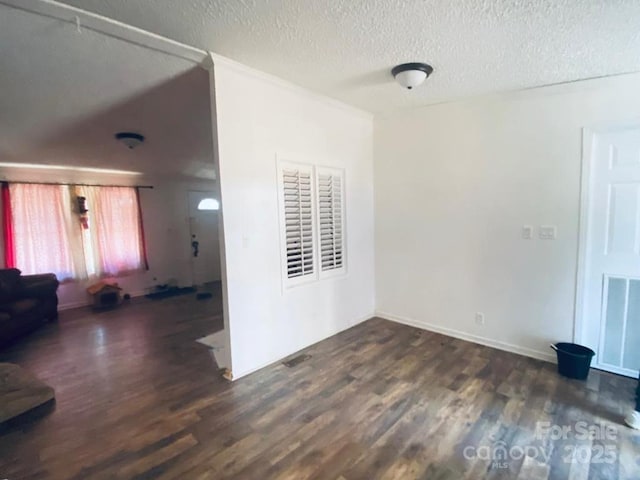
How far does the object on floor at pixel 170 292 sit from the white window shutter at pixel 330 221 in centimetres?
399

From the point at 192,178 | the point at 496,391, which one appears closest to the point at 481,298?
the point at 496,391

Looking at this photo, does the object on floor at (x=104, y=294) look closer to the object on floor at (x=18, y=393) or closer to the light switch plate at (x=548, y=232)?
the object on floor at (x=18, y=393)

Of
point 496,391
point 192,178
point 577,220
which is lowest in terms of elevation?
point 496,391

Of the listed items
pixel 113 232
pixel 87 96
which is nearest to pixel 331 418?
pixel 87 96

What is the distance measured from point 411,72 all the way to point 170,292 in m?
6.05

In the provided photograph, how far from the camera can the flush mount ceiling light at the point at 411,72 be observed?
8.67 feet

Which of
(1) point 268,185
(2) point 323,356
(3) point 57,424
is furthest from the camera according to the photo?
(2) point 323,356

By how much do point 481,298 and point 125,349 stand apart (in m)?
3.95

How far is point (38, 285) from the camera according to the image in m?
4.82

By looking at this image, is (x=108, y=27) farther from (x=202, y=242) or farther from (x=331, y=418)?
(x=202, y=242)

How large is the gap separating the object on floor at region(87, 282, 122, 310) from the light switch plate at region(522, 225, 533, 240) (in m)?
6.28

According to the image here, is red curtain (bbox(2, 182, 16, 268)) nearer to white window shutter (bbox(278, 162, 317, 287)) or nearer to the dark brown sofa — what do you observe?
the dark brown sofa

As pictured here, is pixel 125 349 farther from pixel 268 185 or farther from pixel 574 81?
pixel 574 81

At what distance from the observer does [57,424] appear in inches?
92.3
